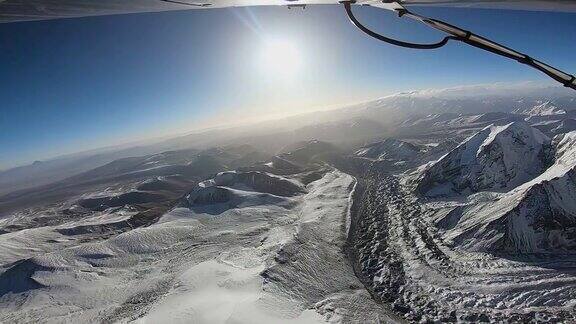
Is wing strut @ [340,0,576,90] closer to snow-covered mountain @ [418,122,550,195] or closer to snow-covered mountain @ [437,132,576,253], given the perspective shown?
snow-covered mountain @ [437,132,576,253]

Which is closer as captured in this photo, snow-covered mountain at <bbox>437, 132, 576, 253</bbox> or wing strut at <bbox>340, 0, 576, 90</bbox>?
wing strut at <bbox>340, 0, 576, 90</bbox>

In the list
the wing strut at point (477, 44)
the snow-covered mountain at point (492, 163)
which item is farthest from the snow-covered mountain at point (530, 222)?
the wing strut at point (477, 44)

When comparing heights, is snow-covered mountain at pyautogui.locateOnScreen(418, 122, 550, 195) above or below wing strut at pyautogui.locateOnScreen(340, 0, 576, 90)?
below

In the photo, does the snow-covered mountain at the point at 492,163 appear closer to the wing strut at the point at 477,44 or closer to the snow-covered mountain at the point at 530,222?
the snow-covered mountain at the point at 530,222

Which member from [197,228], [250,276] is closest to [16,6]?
[250,276]

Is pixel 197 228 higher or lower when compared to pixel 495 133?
lower

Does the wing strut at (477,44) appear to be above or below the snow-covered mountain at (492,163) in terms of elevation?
above

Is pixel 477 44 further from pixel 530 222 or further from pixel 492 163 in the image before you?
pixel 492 163

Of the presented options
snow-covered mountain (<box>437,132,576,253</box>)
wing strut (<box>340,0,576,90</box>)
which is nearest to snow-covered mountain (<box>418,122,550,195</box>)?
snow-covered mountain (<box>437,132,576,253</box>)

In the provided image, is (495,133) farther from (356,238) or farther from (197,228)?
(197,228)
